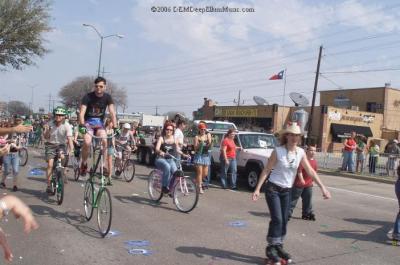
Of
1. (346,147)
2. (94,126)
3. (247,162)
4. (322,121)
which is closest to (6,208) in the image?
(94,126)

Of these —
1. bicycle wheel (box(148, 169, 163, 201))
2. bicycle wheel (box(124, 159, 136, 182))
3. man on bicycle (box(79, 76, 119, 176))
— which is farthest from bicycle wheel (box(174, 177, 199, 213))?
bicycle wheel (box(124, 159, 136, 182))

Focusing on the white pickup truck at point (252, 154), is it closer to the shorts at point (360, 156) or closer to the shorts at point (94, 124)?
the shorts at point (94, 124)

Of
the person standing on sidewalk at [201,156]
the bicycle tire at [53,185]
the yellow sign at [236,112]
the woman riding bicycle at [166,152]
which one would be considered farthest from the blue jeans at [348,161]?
the yellow sign at [236,112]

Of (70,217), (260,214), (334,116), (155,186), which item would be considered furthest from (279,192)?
(334,116)

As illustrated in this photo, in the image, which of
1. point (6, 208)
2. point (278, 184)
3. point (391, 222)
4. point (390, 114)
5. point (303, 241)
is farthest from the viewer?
point (390, 114)

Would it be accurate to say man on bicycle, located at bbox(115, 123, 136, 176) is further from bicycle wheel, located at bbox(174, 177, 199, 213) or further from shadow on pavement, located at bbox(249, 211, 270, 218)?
shadow on pavement, located at bbox(249, 211, 270, 218)

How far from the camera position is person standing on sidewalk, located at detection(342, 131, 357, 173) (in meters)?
20.0

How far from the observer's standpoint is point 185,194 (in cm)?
902

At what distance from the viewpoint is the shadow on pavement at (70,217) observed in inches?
280

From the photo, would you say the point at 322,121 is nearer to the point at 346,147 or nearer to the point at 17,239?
the point at 346,147

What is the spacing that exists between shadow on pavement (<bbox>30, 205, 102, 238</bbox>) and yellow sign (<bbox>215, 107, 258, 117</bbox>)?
146 feet

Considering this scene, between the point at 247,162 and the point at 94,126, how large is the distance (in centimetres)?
627

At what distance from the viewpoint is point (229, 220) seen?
8398mm

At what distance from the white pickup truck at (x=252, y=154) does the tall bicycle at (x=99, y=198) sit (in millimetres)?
5799
